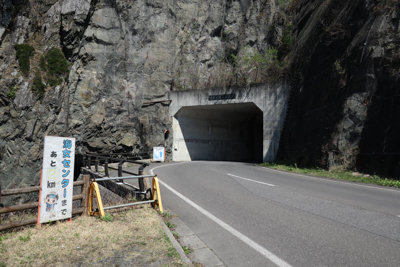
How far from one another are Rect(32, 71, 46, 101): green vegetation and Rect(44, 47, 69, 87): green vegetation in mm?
681

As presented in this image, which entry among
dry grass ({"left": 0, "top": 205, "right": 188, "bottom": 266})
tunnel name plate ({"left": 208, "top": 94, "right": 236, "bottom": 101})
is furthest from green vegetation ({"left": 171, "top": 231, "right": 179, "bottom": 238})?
tunnel name plate ({"left": 208, "top": 94, "right": 236, "bottom": 101})

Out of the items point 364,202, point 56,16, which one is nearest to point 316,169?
point 364,202

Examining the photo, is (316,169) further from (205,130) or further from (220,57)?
(220,57)

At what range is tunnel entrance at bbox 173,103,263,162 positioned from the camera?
26875 mm

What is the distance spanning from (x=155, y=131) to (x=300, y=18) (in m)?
19.0

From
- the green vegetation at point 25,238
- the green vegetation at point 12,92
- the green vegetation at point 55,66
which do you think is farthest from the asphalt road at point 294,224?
the green vegetation at point 55,66

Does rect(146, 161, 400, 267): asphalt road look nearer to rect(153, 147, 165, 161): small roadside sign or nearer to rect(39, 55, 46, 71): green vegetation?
rect(153, 147, 165, 161): small roadside sign

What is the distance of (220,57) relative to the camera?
32.4 meters

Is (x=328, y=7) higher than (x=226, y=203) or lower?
higher

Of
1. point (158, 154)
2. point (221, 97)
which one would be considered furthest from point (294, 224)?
point (158, 154)

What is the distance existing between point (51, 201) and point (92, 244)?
1781 millimetres

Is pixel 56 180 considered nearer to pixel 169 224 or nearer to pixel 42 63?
pixel 169 224

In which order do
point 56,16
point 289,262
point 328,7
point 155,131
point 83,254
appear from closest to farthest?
point 289,262, point 83,254, point 328,7, point 56,16, point 155,131

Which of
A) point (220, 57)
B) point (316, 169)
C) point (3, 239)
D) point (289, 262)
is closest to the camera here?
point (289, 262)
